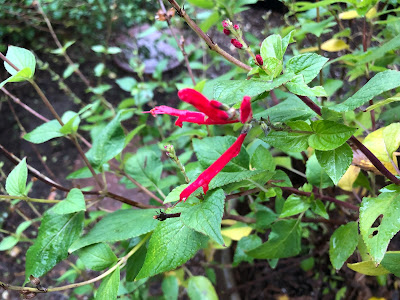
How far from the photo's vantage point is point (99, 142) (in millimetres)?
558

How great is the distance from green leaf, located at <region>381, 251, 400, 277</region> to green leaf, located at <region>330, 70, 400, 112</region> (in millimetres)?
187

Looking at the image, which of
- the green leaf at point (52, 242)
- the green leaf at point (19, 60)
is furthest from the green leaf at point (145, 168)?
the green leaf at point (19, 60)

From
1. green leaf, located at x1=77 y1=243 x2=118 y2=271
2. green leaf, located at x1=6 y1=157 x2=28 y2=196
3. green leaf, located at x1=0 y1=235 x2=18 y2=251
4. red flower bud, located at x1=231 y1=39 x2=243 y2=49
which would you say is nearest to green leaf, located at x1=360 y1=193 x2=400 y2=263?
red flower bud, located at x1=231 y1=39 x2=243 y2=49

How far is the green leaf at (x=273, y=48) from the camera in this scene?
0.34 metres

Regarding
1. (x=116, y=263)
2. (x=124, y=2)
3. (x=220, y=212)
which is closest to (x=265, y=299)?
(x=116, y=263)

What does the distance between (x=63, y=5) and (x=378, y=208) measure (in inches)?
68.6

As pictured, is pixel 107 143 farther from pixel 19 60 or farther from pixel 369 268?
pixel 369 268

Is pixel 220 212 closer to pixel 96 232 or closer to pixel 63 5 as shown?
pixel 96 232

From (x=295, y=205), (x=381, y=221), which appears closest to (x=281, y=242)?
(x=295, y=205)

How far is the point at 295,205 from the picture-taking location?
470 mm

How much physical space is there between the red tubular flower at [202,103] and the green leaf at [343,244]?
0.30m

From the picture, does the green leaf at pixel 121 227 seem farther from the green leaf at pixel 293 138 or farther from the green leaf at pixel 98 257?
the green leaf at pixel 293 138

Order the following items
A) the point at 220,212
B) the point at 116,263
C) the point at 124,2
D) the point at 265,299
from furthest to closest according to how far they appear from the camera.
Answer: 1. the point at 124,2
2. the point at 265,299
3. the point at 116,263
4. the point at 220,212

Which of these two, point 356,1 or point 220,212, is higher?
point 356,1
